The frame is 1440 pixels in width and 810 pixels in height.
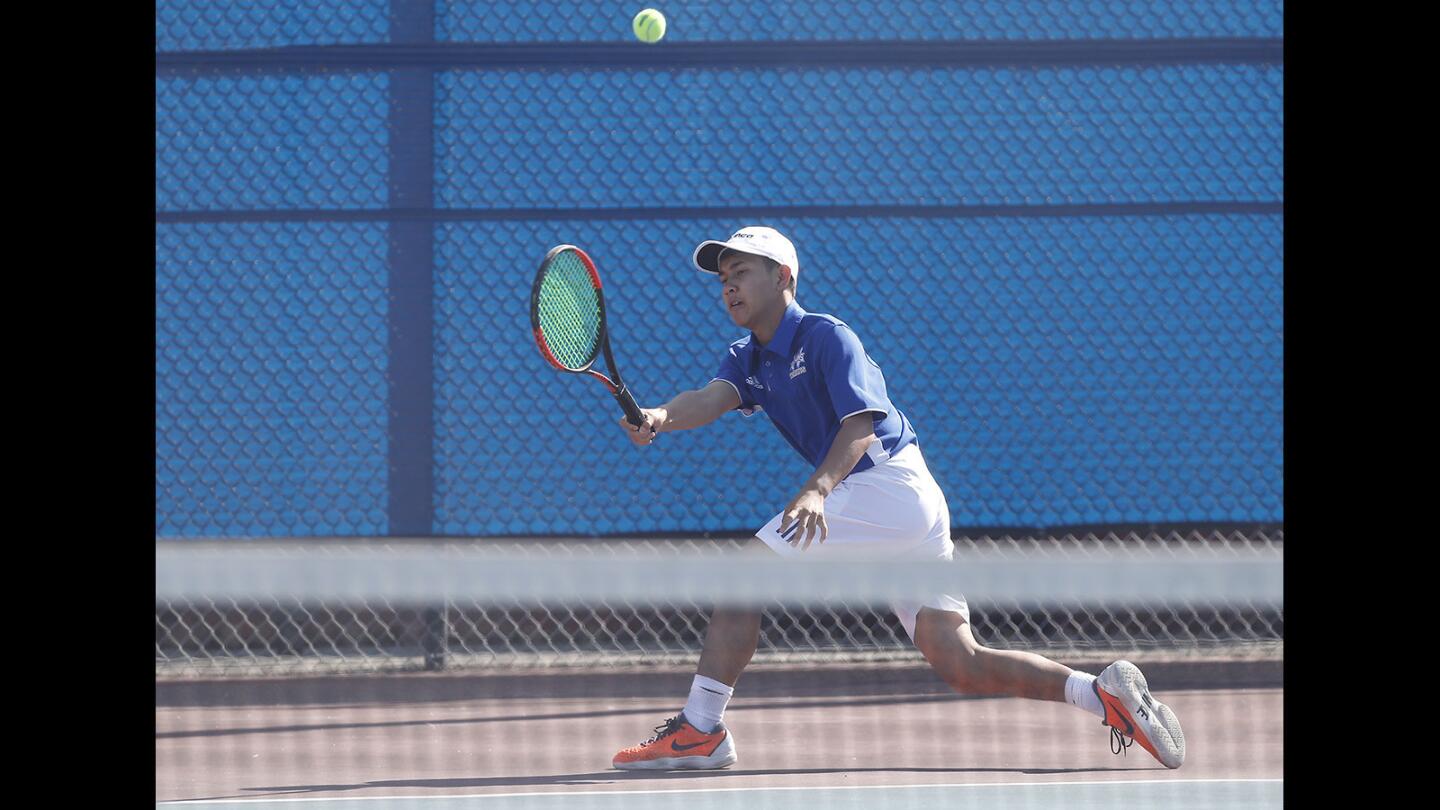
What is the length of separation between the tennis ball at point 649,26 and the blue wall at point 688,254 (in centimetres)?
8

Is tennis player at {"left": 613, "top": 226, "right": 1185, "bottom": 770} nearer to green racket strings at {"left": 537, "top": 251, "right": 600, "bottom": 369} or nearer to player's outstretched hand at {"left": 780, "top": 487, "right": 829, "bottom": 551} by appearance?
player's outstretched hand at {"left": 780, "top": 487, "right": 829, "bottom": 551}

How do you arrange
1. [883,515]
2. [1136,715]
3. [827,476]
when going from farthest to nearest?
[883,515] → [1136,715] → [827,476]

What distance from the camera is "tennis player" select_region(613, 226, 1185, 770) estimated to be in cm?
393

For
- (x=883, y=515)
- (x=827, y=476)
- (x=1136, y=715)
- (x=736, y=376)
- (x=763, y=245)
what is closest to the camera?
(x=827, y=476)

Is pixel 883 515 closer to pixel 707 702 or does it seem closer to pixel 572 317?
pixel 707 702

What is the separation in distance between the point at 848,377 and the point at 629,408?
0.50m

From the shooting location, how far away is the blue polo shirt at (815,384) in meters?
4.03

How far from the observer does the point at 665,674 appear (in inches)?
233

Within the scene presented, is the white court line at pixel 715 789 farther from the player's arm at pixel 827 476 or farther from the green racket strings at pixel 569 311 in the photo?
the green racket strings at pixel 569 311

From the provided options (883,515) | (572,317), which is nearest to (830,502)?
(883,515)

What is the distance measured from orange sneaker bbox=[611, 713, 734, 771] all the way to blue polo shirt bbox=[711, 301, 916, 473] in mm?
654

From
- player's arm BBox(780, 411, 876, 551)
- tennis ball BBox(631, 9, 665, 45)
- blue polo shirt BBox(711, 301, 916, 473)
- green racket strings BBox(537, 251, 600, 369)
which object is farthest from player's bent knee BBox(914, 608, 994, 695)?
tennis ball BBox(631, 9, 665, 45)

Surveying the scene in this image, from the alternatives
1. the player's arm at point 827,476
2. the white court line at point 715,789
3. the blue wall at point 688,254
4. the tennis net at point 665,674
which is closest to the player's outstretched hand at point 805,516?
the player's arm at point 827,476

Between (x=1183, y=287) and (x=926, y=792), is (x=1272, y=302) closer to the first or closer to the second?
(x=1183, y=287)
